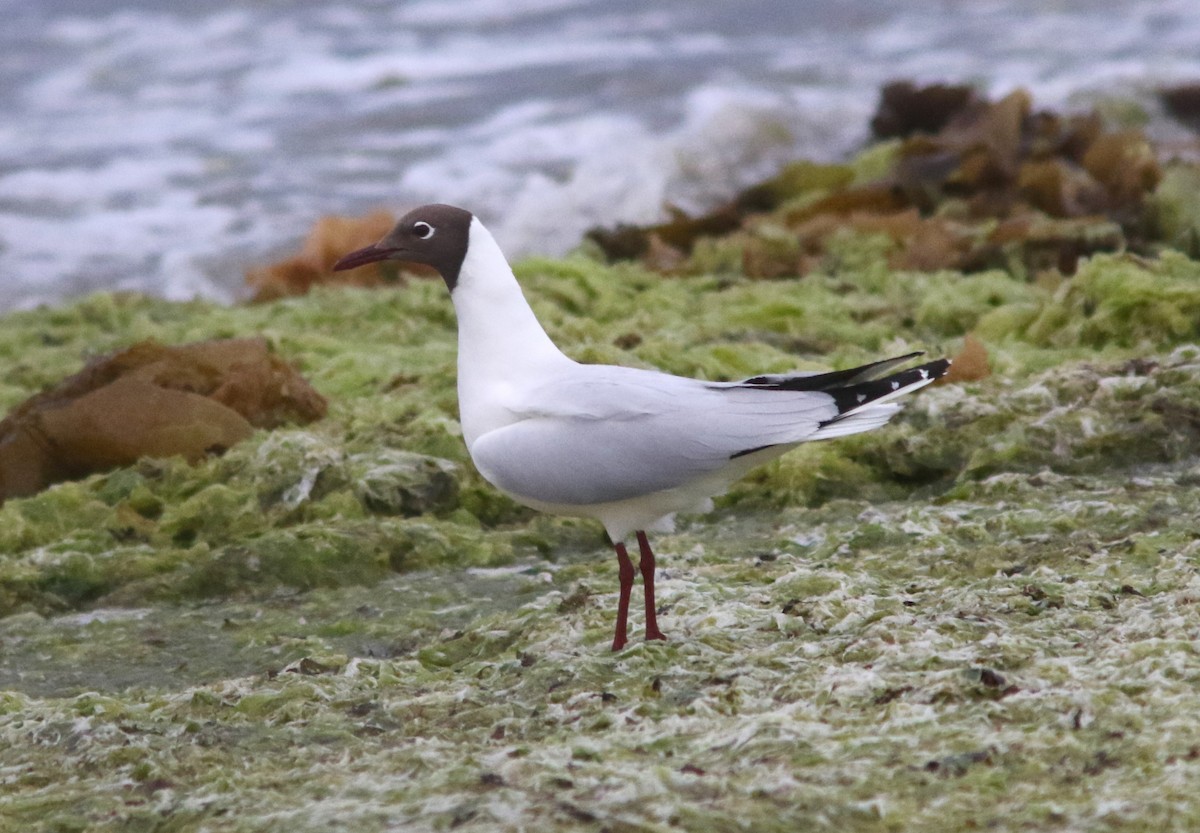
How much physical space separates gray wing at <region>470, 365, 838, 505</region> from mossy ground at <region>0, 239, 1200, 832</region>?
0.36 meters

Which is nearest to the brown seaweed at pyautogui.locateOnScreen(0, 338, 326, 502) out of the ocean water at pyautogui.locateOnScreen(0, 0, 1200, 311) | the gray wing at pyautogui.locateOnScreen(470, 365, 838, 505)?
the gray wing at pyautogui.locateOnScreen(470, 365, 838, 505)

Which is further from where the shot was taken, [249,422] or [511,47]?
[511,47]

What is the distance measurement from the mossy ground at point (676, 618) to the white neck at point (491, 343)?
1.70 feet

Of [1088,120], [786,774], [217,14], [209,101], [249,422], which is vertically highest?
[217,14]

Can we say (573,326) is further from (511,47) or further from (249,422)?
(511,47)

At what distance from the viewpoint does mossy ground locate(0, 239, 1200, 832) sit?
273cm

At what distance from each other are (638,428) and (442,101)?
1122 centimetres

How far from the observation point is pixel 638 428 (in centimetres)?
354

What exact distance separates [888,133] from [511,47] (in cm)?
617

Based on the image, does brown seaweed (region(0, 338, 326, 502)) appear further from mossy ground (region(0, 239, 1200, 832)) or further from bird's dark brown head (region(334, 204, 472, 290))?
bird's dark brown head (region(334, 204, 472, 290))

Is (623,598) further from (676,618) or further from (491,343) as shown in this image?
(491,343)

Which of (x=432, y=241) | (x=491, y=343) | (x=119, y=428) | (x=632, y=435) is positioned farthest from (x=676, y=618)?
(x=119, y=428)

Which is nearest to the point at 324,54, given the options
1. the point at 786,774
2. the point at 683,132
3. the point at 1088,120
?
the point at 683,132

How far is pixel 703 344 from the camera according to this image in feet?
19.8
